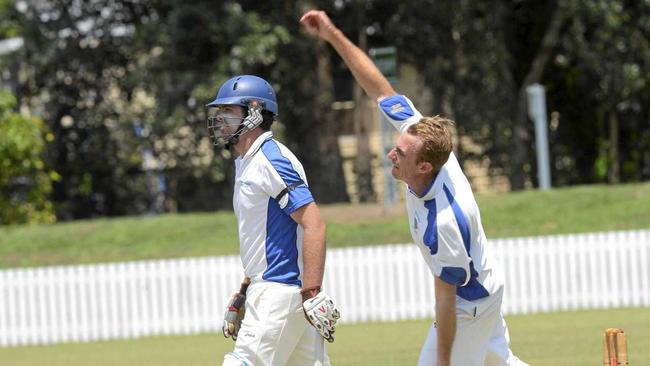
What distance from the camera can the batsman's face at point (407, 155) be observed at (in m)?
5.62

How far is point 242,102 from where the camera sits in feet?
22.7

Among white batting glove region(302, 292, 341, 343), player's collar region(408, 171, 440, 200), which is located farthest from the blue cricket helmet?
player's collar region(408, 171, 440, 200)

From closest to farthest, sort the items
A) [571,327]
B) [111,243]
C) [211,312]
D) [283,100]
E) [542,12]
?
[571,327] < [211,312] < [111,243] < [283,100] < [542,12]

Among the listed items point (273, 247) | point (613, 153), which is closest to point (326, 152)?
point (613, 153)

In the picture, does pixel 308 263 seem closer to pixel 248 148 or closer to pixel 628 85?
pixel 248 148

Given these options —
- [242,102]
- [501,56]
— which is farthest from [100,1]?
[242,102]

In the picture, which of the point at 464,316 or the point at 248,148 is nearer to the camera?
the point at 464,316

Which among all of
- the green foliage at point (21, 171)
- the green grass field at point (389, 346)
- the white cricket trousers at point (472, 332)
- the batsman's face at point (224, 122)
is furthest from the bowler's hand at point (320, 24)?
the green foliage at point (21, 171)

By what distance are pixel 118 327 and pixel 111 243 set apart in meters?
4.50

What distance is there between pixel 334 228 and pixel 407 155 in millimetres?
17698

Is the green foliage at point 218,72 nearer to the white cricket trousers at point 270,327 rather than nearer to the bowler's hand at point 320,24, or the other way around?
the bowler's hand at point 320,24

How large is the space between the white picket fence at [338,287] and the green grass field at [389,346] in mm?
558

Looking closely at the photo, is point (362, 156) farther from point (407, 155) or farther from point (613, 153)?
point (407, 155)

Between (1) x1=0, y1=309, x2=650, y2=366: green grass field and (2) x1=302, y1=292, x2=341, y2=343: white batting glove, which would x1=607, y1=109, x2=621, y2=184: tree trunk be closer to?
(1) x1=0, y1=309, x2=650, y2=366: green grass field
